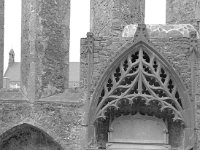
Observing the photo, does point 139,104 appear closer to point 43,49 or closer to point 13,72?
point 43,49

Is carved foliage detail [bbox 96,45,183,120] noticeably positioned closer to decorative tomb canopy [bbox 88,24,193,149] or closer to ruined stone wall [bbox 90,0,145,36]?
decorative tomb canopy [bbox 88,24,193,149]

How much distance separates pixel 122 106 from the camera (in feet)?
29.5

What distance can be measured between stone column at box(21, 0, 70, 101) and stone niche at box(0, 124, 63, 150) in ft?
2.35

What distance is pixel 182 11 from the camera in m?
10.7

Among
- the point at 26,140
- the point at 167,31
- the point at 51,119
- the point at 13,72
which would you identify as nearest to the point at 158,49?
the point at 167,31

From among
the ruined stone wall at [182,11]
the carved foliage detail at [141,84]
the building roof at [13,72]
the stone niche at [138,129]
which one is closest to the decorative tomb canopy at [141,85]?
the carved foliage detail at [141,84]

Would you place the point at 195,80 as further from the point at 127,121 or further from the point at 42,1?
the point at 42,1

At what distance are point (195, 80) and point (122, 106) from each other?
5.10 ft

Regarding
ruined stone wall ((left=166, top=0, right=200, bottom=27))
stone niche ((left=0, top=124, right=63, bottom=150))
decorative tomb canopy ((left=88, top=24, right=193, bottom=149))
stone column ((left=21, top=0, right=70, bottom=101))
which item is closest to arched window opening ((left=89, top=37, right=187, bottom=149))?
decorative tomb canopy ((left=88, top=24, right=193, bottom=149))

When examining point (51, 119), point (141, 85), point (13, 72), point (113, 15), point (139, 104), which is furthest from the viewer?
point (13, 72)

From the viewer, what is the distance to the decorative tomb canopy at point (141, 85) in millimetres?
8484

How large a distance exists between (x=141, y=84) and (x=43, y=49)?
2.62 meters

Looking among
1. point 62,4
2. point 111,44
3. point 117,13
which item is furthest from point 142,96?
point 62,4

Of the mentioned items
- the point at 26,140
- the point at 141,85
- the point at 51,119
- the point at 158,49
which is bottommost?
the point at 26,140
